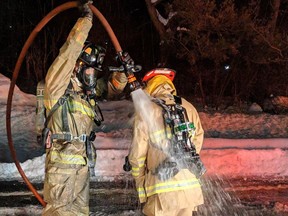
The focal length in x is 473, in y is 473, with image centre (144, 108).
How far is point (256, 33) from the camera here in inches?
500

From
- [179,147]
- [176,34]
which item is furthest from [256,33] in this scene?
[179,147]

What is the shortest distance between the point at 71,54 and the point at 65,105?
521 millimetres

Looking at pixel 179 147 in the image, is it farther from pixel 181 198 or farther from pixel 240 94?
pixel 240 94

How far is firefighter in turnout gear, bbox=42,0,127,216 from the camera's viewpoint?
466 centimetres

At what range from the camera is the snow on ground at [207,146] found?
859 centimetres

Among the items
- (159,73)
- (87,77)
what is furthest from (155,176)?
(87,77)

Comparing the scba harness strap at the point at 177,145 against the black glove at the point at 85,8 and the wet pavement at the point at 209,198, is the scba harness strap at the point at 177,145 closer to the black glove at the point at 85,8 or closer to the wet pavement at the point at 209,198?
the black glove at the point at 85,8

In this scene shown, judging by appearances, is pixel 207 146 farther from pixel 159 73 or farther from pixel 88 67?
pixel 159 73

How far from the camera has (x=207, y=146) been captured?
1012 centimetres

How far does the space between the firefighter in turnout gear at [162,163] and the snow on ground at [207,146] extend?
4221 millimetres

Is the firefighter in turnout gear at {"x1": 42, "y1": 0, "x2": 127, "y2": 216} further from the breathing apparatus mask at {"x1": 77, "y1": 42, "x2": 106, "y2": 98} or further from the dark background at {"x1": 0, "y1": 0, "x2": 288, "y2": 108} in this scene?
the dark background at {"x1": 0, "y1": 0, "x2": 288, "y2": 108}

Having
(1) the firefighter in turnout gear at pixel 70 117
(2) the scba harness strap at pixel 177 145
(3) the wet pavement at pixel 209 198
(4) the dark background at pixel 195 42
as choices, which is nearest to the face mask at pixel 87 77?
(1) the firefighter in turnout gear at pixel 70 117

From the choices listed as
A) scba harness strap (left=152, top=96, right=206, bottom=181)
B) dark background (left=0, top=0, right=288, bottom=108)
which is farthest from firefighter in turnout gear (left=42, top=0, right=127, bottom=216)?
dark background (left=0, top=0, right=288, bottom=108)

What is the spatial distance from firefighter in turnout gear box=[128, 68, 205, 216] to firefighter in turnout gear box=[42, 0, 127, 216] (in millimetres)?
978
